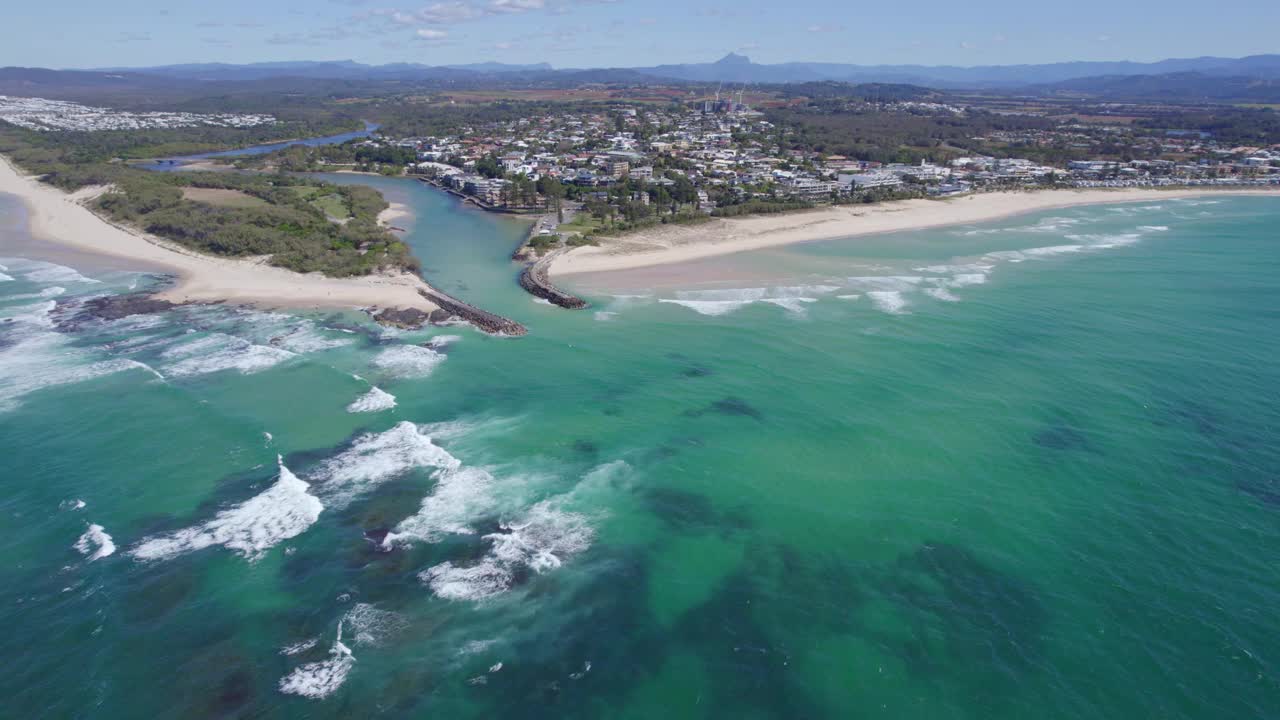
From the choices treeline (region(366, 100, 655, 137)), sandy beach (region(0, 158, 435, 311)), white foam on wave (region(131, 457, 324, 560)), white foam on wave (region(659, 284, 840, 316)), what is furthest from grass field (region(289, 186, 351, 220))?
treeline (region(366, 100, 655, 137))

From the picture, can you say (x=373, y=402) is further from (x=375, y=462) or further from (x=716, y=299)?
(x=716, y=299)

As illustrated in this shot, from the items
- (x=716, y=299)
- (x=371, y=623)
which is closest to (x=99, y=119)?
(x=716, y=299)

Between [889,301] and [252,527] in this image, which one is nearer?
[252,527]

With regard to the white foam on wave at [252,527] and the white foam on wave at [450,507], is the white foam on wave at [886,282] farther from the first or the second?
the white foam on wave at [252,527]

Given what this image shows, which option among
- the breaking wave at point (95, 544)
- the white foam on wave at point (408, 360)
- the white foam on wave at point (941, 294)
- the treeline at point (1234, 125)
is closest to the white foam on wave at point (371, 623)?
the breaking wave at point (95, 544)

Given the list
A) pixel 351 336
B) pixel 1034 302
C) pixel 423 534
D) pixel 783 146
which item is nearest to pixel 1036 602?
pixel 423 534

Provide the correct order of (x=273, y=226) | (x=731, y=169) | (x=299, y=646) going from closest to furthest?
(x=299, y=646) → (x=273, y=226) → (x=731, y=169)

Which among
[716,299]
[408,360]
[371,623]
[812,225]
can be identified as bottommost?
[371,623]
